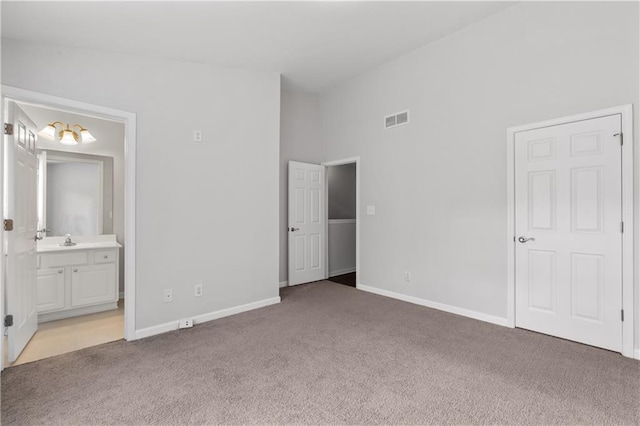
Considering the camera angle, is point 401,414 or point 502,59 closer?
point 401,414

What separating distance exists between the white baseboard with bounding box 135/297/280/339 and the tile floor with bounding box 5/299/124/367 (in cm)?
26

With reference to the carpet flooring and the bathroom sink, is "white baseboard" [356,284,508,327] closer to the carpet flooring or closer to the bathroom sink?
the carpet flooring

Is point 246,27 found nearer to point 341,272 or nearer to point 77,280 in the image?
point 77,280

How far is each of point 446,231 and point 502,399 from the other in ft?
6.27

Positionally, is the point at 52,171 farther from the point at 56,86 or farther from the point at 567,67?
the point at 567,67

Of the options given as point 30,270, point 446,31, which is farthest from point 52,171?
point 446,31

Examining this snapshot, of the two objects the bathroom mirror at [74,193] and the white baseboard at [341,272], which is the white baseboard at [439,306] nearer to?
the white baseboard at [341,272]

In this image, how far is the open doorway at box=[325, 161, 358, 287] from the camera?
540 cm

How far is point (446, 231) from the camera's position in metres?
3.52

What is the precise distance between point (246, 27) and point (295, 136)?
2.06m

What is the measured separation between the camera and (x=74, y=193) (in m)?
4.08

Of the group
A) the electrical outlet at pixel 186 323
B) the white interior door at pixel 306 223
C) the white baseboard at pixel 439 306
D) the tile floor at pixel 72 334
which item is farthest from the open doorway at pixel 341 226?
the tile floor at pixel 72 334

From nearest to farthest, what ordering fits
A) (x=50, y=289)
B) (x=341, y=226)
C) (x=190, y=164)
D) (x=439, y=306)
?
(x=190, y=164)
(x=50, y=289)
(x=439, y=306)
(x=341, y=226)

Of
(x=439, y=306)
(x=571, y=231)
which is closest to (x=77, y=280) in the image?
(x=439, y=306)
